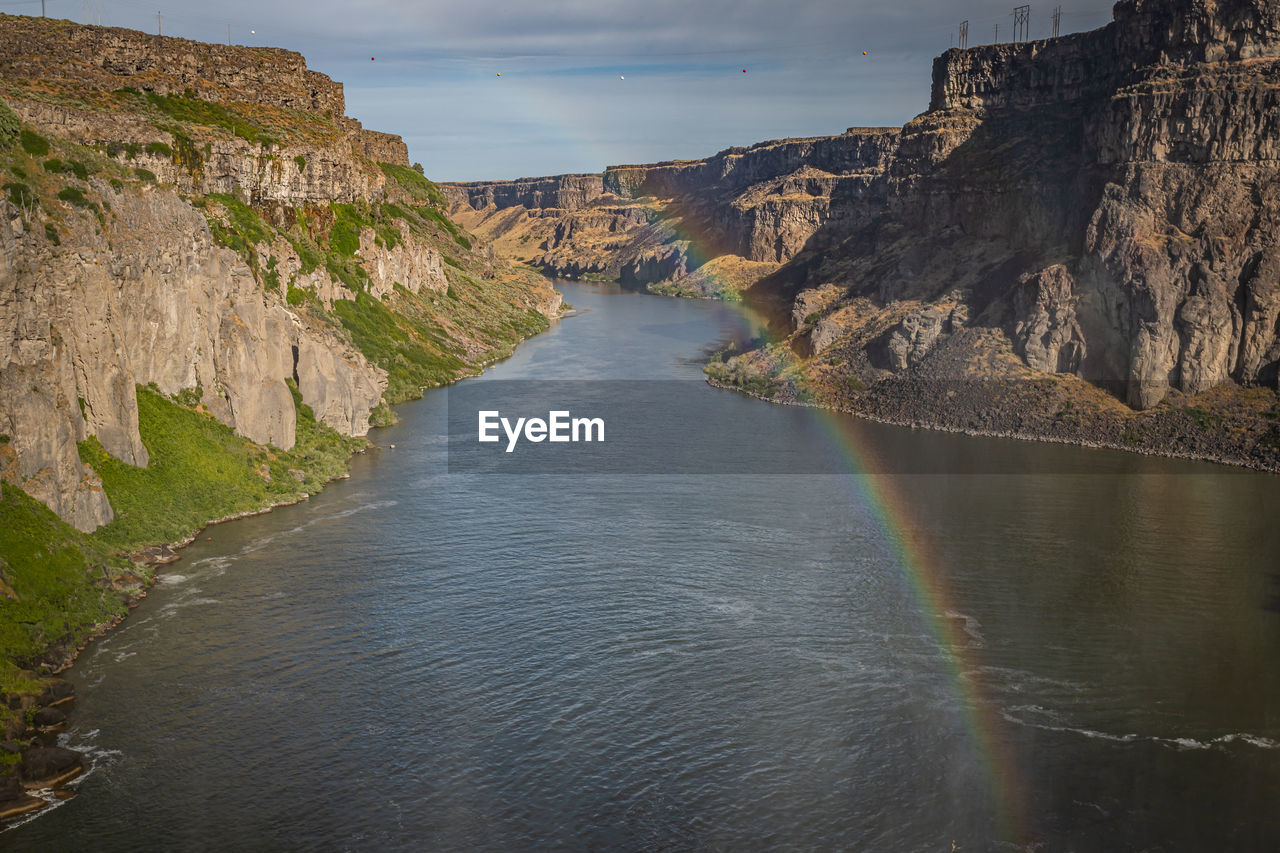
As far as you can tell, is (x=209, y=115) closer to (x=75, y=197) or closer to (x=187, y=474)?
(x=75, y=197)

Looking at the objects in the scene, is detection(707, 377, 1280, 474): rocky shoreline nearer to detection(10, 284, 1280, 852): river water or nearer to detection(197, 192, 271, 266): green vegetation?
detection(10, 284, 1280, 852): river water

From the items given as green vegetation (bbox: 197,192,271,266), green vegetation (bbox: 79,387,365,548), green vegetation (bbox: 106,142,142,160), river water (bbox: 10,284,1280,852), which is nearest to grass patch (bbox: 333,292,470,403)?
green vegetation (bbox: 197,192,271,266)

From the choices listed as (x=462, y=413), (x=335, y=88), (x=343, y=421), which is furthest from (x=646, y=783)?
(x=335, y=88)

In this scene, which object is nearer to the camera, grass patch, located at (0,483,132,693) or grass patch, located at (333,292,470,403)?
grass patch, located at (0,483,132,693)

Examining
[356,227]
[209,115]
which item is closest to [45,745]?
[209,115]

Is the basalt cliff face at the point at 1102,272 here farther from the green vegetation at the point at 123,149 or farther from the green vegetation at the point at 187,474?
the green vegetation at the point at 123,149

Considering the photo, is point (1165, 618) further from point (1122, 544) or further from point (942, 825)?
point (942, 825)
